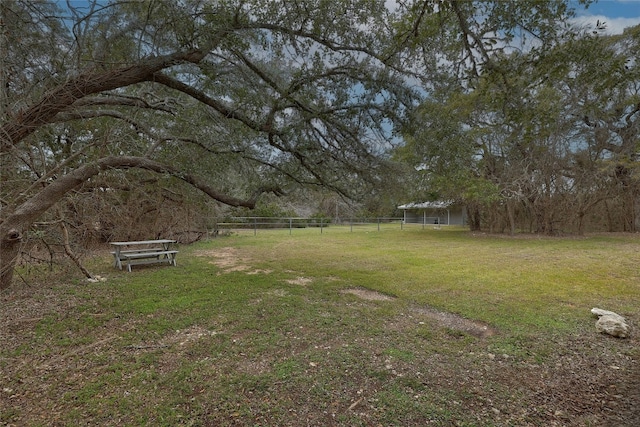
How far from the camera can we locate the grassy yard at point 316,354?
2066mm

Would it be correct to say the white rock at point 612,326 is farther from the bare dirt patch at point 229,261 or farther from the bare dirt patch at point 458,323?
the bare dirt patch at point 229,261

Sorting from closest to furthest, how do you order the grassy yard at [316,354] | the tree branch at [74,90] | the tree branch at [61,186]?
the grassy yard at [316,354], the tree branch at [74,90], the tree branch at [61,186]

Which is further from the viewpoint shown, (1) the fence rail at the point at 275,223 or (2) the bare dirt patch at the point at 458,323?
(1) the fence rail at the point at 275,223

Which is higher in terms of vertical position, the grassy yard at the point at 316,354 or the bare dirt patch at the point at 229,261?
the bare dirt patch at the point at 229,261

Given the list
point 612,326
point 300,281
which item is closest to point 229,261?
point 300,281

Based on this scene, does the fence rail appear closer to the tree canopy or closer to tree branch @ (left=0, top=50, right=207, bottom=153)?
the tree canopy

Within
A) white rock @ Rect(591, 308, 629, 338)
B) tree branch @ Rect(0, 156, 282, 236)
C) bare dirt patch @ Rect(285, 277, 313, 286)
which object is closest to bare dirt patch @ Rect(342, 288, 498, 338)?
white rock @ Rect(591, 308, 629, 338)

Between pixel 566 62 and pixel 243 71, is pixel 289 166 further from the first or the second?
pixel 566 62

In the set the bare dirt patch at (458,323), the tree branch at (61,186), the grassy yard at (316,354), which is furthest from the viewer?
the tree branch at (61,186)

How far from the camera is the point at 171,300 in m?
4.50

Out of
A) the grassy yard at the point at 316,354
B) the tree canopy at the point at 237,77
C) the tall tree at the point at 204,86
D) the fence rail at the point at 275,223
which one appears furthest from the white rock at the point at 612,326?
the fence rail at the point at 275,223

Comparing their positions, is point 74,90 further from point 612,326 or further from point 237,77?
point 612,326

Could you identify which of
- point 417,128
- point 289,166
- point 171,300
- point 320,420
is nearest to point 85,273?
point 171,300

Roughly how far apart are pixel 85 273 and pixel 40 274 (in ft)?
3.20
